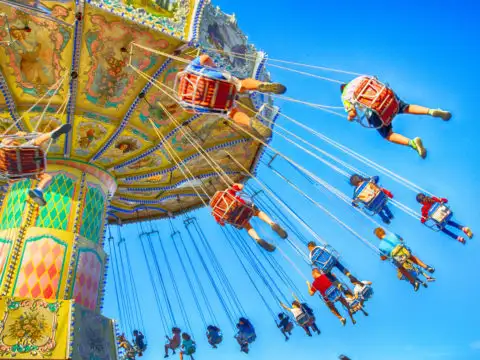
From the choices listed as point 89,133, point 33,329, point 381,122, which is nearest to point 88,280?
point 33,329

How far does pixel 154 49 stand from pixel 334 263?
493 cm

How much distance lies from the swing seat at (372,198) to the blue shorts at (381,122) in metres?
1.96

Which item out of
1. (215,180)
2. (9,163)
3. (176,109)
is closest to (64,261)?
(9,163)

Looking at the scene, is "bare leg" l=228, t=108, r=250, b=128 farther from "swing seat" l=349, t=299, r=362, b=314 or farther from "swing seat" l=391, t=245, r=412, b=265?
"swing seat" l=349, t=299, r=362, b=314

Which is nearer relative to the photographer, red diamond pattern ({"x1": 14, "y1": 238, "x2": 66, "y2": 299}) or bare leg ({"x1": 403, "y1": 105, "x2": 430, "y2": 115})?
bare leg ({"x1": 403, "y1": 105, "x2": 430, "y2": 115})

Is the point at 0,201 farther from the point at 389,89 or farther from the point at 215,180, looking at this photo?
the point at 389,89

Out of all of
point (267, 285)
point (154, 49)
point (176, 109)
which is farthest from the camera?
point (267, 285)

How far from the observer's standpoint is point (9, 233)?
375 inches

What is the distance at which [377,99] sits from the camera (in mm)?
7238

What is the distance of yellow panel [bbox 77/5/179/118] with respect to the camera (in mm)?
8695

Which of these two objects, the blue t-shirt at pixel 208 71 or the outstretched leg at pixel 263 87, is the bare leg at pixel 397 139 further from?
the blue t-shirt at pixel 208 71

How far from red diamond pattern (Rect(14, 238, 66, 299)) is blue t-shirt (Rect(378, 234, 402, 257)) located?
5.61 meters

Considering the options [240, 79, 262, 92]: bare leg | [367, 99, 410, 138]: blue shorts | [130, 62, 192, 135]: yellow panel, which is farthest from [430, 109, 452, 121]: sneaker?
[130, 62, 192, 135]: yellow panel

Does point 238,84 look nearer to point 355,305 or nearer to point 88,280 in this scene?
point 355,305
